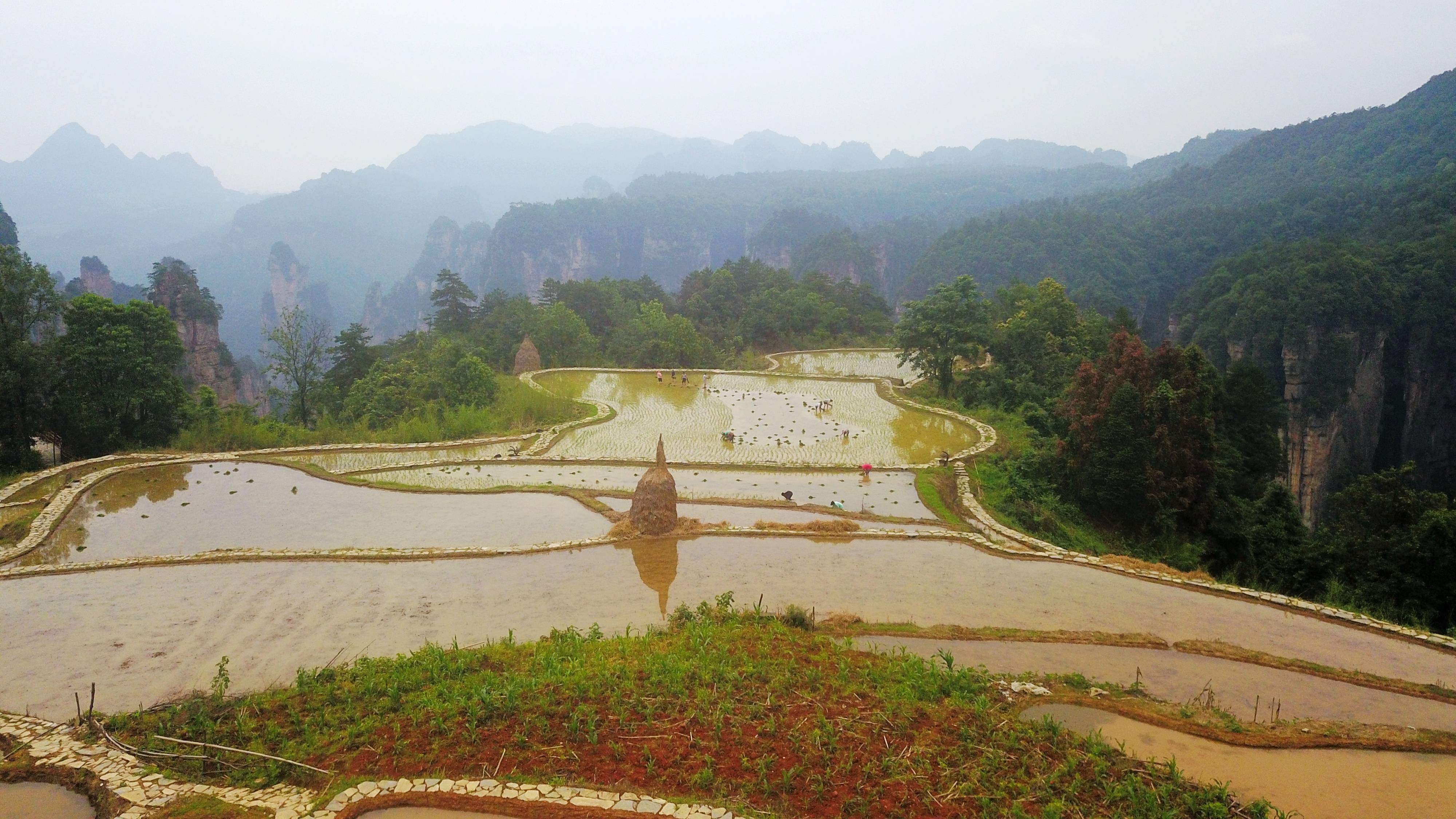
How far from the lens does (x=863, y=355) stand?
145 ft

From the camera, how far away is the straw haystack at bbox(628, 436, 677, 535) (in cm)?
1366

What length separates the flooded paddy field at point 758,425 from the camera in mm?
21078

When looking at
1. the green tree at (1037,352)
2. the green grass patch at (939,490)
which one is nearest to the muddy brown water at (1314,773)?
the green grass patch at (939,490)

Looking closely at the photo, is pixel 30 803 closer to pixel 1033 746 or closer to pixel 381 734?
pixel 381 734

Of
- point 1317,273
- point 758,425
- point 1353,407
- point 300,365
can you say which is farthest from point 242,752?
point 1353,407

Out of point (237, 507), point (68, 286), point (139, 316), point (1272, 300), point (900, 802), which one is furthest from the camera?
point (68, 286)

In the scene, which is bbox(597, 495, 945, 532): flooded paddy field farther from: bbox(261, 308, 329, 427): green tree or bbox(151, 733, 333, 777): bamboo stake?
bbox(261, 308, 329, 427): green tree

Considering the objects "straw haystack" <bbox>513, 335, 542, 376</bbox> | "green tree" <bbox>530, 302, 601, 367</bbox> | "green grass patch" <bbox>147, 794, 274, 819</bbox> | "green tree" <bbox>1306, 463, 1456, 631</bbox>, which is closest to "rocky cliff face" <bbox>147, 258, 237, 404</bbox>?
"green tree" <bbox>530, 302, 601, 367</bbox>

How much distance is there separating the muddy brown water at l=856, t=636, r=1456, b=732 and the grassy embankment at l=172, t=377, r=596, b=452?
1821cm

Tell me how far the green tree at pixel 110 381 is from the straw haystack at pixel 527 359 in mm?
15475

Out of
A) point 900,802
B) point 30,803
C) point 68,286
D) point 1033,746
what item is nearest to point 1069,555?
point 1033,746

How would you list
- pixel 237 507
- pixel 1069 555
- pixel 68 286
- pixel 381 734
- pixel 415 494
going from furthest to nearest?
pixel 68 286
pixel 415 494
pixel 237 507
pixel 1069 555
pixel 381 734

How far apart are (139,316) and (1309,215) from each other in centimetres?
7229

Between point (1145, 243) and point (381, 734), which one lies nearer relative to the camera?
point (381, 734)
